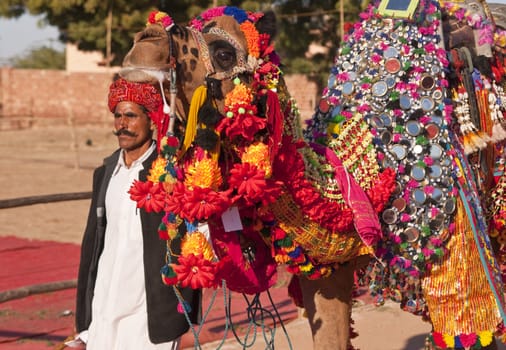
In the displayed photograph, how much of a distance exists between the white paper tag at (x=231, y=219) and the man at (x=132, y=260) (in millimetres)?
923

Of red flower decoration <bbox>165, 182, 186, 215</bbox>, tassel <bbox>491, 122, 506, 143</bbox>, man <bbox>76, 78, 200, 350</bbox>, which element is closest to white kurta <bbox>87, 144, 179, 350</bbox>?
man <bbox>76, 78, 200, 350</bbox>

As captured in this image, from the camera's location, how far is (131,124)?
443cm

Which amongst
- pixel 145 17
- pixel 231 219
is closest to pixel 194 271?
pixel 231 219

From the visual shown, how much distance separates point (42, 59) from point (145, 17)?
41.5 meters

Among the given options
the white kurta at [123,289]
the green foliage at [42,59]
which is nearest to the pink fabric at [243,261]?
the white kurta at [123,289]

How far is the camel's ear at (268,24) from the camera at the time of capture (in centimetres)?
343

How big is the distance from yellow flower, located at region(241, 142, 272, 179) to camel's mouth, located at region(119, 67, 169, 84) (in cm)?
43

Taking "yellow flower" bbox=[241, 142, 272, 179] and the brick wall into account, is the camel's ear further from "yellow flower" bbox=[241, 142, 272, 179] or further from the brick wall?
the brick wall

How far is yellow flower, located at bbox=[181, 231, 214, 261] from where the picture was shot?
10.7ft

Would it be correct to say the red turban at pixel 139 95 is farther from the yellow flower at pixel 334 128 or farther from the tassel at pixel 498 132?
the tassel at pixel 498 132

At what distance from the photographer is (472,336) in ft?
13.0

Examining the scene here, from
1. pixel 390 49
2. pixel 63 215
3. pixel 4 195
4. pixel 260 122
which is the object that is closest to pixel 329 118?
pixel 390 49

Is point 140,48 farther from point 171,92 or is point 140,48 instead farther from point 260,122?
point 260,122

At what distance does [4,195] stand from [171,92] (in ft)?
45.7
